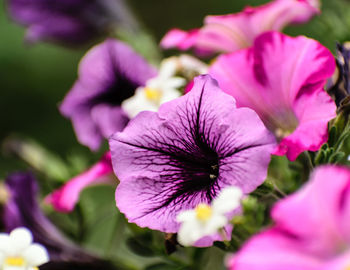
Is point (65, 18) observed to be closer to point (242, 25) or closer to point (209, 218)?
point (242, 25)

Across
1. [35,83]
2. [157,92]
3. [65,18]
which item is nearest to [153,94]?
[157,92]

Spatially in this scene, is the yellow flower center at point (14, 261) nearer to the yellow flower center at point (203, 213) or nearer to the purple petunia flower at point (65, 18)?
the yellow flower center at point (203, 213)

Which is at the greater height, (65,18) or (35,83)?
(65,18)

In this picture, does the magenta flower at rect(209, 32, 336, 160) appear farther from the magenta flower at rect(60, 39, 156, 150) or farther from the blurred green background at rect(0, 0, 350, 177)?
the blurred green background at rect(0, 0, 350, 177)

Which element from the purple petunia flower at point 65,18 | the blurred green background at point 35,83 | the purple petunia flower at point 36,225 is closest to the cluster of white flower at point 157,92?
the purple petunia flower at point 36,225

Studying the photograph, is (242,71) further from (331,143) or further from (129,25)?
(129,25)

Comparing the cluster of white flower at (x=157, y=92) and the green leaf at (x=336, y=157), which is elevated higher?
the cluster of white flower at (x=157, y=92)

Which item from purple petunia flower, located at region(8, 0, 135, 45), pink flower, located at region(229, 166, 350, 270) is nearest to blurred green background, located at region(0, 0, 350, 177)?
purple petunia flower, located at region(8, 0, 135, 45)
